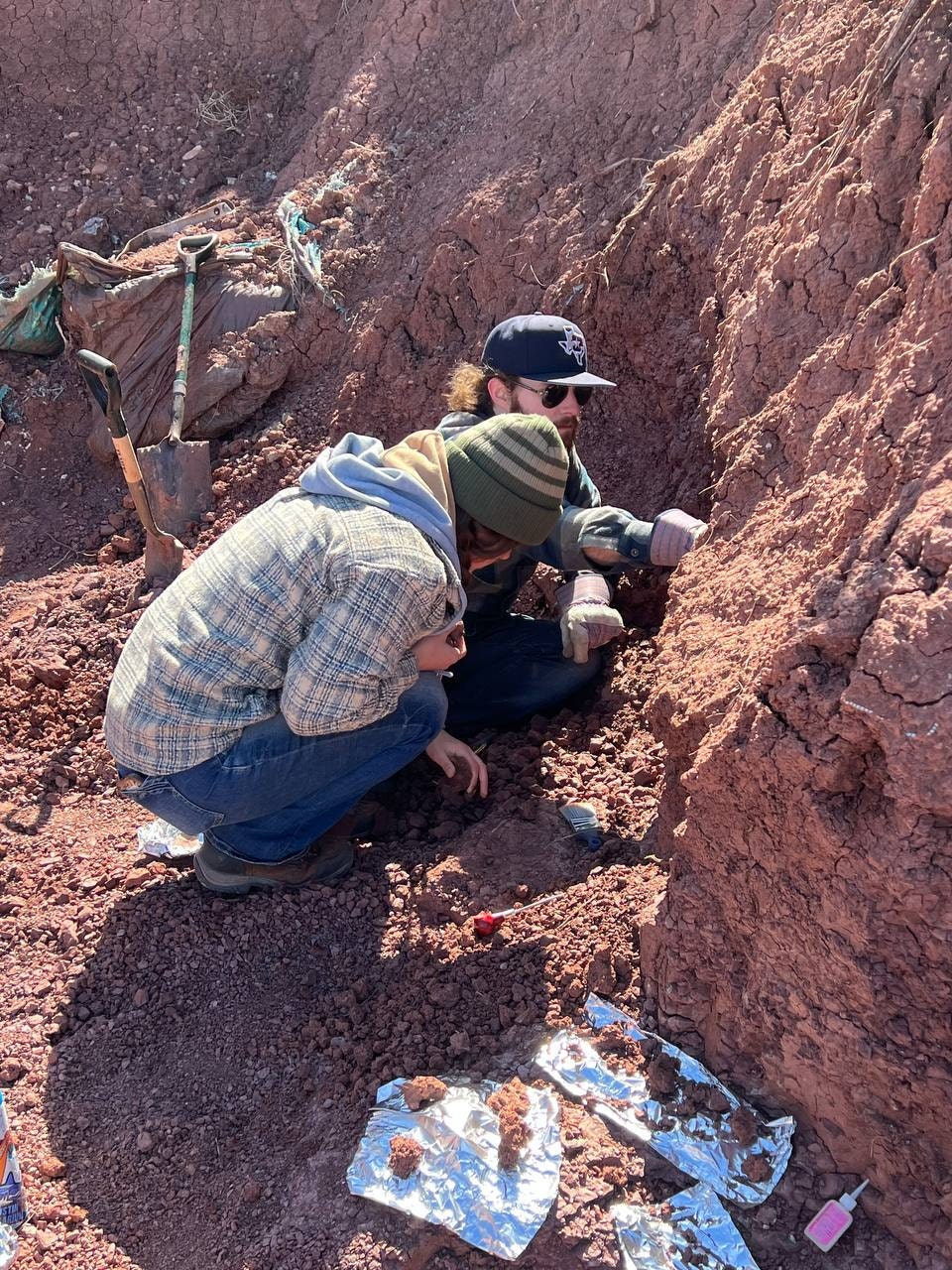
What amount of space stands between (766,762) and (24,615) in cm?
337

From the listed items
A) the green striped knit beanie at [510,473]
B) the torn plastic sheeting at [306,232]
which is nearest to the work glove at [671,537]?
the green striped knit beanie at [510,473]

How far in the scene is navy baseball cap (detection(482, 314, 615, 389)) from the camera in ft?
10.5

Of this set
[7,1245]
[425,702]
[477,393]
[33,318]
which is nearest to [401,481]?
[425,702]

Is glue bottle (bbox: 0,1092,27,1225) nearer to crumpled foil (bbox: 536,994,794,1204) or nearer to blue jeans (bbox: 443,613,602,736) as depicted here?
crumpled foil (bbox: 536,994,794,1204)

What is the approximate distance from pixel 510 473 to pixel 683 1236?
1602 millimetres

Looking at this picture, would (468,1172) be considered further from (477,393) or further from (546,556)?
(477,393)

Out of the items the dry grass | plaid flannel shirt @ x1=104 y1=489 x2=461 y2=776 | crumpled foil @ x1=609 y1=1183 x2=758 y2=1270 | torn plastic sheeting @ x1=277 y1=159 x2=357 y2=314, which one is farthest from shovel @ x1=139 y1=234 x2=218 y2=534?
crumpled foil @ x1=609 y1=1183 x2=758 y2=1270

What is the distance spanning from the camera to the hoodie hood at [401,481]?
91.0 inches

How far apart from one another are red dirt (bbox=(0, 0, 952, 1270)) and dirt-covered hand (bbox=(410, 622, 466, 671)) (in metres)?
0.53

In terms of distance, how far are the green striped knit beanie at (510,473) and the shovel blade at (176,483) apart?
2450mm

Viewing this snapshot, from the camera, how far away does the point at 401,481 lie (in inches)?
90.7

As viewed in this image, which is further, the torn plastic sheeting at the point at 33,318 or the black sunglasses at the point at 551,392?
the torn plastic sheeting at the point at 33,318

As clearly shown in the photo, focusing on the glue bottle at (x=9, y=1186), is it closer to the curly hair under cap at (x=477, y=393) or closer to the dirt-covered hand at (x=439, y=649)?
the dirt-covered hand at (x=439, y=649)

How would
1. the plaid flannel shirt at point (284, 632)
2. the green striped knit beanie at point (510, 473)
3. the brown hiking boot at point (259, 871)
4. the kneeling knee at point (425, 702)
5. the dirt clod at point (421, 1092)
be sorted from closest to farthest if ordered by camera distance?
1. the dirt clod at point (421, 1092)
2. the plaid flannel shirt at point (284, 632)
3. the green striped knit beanie at point (510, 473)
4. the kneeling knee at point (425, 702)
5. the brown hiking boot at point (259, 871)
